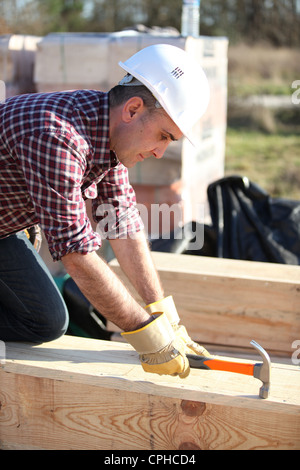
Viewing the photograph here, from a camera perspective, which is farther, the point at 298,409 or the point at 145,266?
the point at 145,266

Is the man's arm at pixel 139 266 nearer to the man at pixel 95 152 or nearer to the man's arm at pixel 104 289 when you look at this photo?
the man at pixel 95 152

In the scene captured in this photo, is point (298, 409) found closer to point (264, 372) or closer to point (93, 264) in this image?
point (264, 372)

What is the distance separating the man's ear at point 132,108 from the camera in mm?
1972

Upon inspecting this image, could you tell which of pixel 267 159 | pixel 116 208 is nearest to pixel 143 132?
pixel 116 208

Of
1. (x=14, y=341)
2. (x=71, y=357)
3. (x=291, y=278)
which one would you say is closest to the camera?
(x=71, y=357)

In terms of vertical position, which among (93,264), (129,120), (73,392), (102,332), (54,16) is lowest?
(102,332)

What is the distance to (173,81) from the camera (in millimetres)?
1983

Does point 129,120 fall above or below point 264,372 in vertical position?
above

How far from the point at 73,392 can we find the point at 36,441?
283mm

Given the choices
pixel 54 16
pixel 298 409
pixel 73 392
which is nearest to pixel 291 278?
pixel 298 409

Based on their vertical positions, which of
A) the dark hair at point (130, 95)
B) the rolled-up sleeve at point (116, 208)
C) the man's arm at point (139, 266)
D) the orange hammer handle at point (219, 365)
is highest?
the dark hair at point (130, 95)

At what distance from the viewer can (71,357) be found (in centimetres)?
235

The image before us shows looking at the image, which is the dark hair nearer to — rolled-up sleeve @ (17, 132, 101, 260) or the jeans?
rolled-up sleeve @ (17, 132, 101, 260)

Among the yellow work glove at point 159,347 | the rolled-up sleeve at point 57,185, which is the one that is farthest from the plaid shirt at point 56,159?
the yellow work glove at point 159,347
